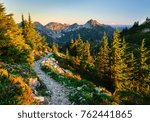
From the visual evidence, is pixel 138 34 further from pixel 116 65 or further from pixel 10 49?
pixel 10 49

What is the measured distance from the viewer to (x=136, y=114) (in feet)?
37.5

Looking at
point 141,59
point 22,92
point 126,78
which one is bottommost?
point 126,78

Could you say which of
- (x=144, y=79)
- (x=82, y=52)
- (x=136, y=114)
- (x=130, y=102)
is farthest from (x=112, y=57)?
(x=136, y=114)

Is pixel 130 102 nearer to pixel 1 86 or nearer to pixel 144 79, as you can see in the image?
pixel 1 86

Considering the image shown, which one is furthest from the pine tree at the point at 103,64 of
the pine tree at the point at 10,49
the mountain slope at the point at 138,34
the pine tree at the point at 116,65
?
the mountain slope at the point at 138,34

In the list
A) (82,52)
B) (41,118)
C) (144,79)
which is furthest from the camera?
(82,52)

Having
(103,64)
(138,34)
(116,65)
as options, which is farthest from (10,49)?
(138,34)

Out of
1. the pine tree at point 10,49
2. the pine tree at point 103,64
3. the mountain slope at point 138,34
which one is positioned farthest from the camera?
the mountain slope at point 138,34

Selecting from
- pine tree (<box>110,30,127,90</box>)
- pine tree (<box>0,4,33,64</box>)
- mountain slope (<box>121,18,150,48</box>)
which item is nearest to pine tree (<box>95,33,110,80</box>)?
pine tree (<box>110,30,127,90</box>)

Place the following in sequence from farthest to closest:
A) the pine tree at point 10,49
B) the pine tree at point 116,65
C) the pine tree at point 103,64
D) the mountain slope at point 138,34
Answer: the mountain slope at point 138,34, the pine tree at point 103,64, the pine tree at point 116,65, the pine tree at point 10,49

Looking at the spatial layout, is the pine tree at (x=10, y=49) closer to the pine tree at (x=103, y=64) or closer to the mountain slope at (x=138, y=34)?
the pine tree at (x=103, y=64)

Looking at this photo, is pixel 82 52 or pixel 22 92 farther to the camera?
pixel 82 52

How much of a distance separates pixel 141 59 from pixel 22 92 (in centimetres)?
3173

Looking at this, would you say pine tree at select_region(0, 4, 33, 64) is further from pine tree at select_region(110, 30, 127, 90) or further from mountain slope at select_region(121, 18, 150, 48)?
mountain slope at select_region(121, 18, 150, 48)
